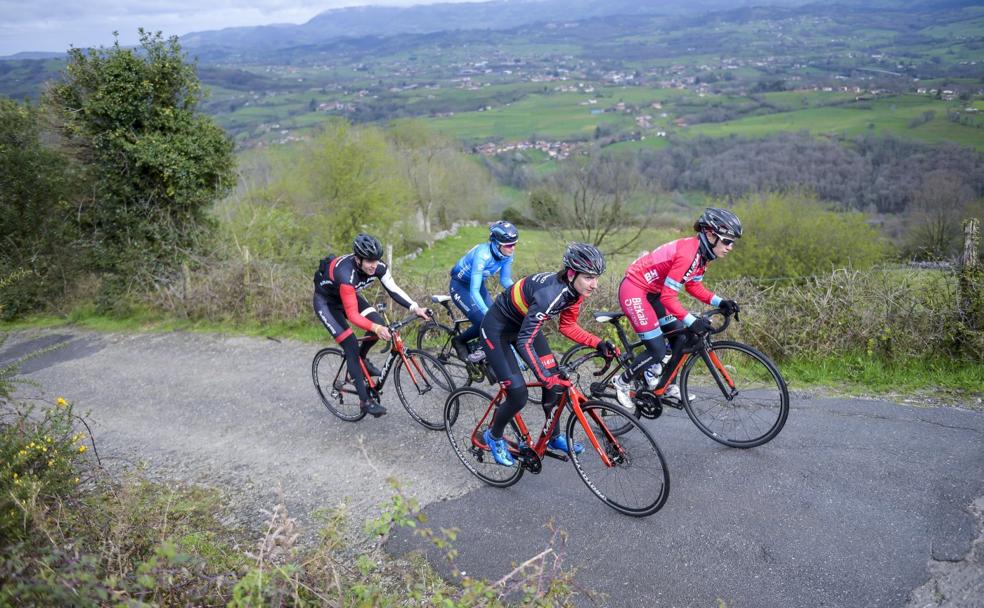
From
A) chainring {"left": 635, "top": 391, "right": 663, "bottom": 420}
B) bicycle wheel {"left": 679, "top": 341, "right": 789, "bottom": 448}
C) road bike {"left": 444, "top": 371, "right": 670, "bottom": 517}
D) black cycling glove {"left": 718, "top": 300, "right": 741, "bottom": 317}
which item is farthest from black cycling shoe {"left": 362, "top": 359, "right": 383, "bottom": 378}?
black cycling glove {"left": 718, "top": 300, "right": 741, "bottom": 317}

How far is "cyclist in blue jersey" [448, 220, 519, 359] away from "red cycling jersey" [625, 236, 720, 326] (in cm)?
148

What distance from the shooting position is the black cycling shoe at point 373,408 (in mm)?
6559

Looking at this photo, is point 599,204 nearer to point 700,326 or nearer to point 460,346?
point 460,346

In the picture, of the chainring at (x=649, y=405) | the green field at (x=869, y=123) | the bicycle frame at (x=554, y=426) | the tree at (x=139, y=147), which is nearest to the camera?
the bicycle frame at (x=554, y=426)

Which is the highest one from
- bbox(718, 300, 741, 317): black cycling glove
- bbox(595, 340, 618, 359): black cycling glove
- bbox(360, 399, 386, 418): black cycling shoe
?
bbox(718, 300, 741, 317): black cycling glove

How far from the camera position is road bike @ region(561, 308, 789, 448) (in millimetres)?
5617

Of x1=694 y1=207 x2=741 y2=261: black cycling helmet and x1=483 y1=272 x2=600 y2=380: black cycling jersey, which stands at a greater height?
x1=694 y1=207 x2=741 y2=261: black cycling helmet

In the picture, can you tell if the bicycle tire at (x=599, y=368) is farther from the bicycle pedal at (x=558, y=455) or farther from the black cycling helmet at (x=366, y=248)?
the black cycling helmet at (x=366, y=248)

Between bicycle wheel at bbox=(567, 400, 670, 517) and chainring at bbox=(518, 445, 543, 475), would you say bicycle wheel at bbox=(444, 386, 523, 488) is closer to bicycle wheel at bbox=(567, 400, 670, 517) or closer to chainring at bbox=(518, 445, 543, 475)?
chainring at bbox=(518, 445, 543, 475)

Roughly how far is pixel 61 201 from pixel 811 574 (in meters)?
16.8

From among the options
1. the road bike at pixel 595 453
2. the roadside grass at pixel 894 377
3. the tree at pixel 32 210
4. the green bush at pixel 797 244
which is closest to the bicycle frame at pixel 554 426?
the road bike at pixel 595 453

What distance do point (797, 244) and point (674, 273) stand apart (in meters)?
19.7

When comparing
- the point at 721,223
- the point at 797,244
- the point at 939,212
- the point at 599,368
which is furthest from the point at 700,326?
the point at 939,212

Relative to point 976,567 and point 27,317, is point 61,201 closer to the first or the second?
point 27,317
